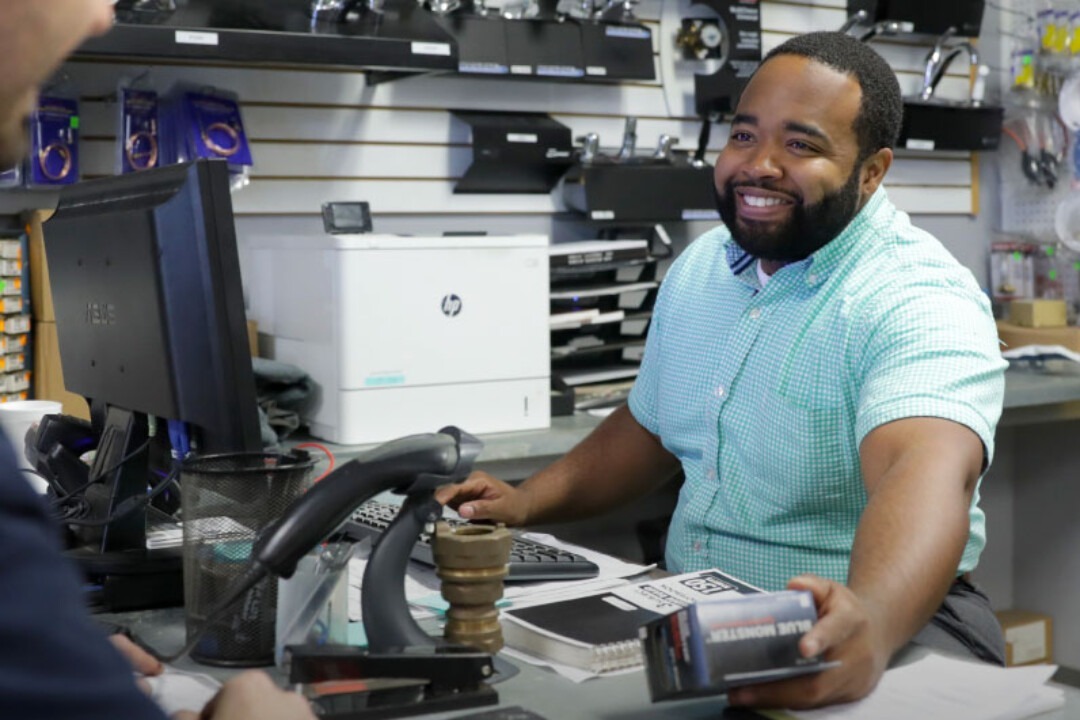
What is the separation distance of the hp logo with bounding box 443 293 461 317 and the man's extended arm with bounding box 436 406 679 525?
0.59 meters

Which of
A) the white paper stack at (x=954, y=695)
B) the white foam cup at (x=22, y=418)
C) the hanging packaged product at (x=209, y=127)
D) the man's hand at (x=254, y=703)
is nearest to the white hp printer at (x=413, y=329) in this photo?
the hanging packaged product at (x=209, y=127)

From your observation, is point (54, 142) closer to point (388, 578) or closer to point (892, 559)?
point (388, 578)

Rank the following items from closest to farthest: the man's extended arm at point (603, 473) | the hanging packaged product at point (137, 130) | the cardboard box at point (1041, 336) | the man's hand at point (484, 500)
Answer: the man's hand at point (484, 500), the man's extended arm at point (603, 473), the hanging packaged product at point (137, 130), the cardboard box at point (1041, 336)

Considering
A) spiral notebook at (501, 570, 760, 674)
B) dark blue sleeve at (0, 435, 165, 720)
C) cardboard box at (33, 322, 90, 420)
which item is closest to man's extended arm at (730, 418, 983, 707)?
spiral notebook at (501, 570, 760, 674)

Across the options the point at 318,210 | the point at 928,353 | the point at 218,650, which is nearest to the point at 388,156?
the point at 318,210

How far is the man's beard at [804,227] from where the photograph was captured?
6.55 feet

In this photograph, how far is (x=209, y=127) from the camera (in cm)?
A: 297

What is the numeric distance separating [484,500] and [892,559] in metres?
0.73

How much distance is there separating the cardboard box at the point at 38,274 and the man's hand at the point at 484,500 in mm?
1265

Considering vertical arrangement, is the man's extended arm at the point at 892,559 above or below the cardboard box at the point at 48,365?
above

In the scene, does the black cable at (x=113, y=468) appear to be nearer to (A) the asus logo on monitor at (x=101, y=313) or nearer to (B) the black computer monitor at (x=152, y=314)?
(B) the black computer monitor at (x=152, y=314)

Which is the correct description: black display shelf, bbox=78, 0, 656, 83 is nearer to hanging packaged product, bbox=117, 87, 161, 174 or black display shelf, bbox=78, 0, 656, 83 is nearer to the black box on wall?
hanging packaged product, bbox=117, 87, 161, 174

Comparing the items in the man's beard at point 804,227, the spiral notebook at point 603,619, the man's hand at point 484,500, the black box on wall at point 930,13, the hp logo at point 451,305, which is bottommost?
the man's hand at point 484,500

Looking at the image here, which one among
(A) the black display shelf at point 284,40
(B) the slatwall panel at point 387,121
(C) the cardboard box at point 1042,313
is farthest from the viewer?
(C) the cardboard box at point 1042,313
